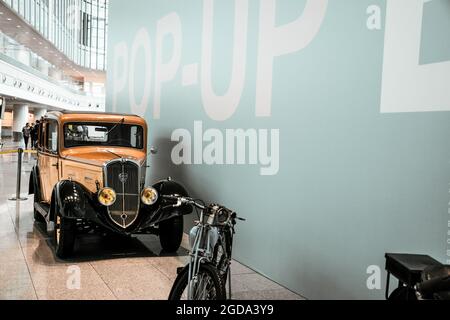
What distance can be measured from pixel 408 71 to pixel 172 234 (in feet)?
10.9

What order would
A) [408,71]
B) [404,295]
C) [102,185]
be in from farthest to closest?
[102,185]
[408,71]
[404,295]

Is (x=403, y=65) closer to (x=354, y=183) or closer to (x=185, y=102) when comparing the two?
(x=354, y=183)

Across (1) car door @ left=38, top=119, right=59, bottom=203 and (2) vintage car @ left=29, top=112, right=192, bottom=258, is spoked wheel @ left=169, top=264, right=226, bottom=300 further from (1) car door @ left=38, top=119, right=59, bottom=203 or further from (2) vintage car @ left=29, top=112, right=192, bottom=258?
(1) car door @ left=38, top=119, right=59, bottom=203

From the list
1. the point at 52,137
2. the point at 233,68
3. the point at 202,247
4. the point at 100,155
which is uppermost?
the point at 233,68

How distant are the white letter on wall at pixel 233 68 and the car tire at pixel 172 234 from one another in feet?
4.46

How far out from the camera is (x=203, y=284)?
8.66 feet

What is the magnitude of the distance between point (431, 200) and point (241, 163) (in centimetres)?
229

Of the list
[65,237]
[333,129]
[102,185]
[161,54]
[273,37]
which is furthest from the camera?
[161,54]

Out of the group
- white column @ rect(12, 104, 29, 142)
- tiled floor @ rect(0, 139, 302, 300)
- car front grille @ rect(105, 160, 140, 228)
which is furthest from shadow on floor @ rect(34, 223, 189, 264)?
white column @ rect(12, 104, 29, 142)

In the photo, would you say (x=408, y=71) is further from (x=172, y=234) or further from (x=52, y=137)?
(x=52, y=137)

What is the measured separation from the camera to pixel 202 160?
18.1 feet

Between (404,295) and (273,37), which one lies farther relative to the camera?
(273,37)

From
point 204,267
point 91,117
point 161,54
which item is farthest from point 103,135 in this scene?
point 204,267

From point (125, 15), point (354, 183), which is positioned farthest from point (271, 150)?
point (125, 15)
